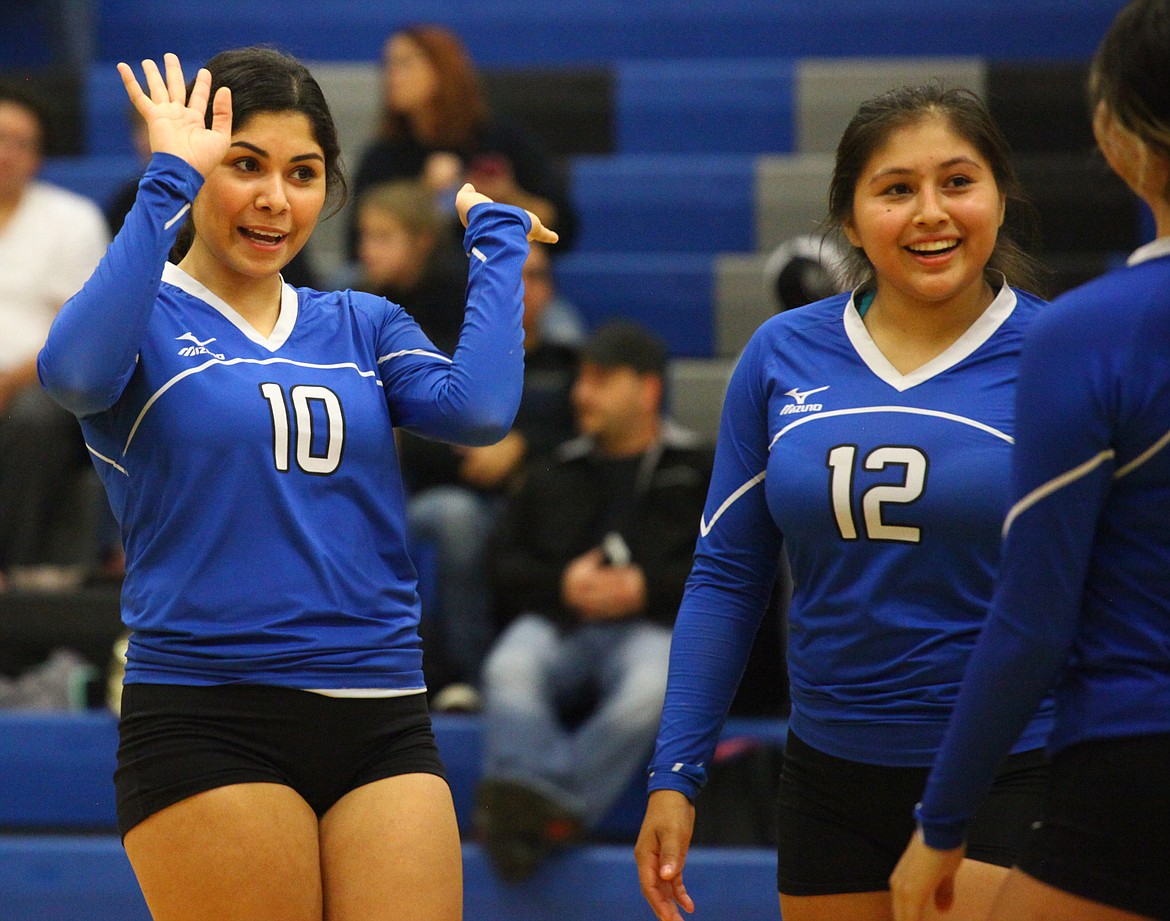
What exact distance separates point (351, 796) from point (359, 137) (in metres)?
4.84

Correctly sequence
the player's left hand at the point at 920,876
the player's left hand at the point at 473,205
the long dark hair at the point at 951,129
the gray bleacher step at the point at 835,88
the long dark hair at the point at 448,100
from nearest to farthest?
1. the player's left hand at the point at 920,876
2. the long dark hair at the point at 951,129
3. the player's left hand at the point at 473,205
4. the long dark hair at the point at 448,100
5. the gray bleacher step at the point at 835,88

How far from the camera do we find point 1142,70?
150 centimetres

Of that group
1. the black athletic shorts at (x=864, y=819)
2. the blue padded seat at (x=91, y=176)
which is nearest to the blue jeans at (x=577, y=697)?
the black athletic shorts at (x=864, y=819)

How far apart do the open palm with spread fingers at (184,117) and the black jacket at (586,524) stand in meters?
2.31

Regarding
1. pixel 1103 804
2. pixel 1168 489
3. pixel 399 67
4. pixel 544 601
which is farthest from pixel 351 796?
pixel 399 67

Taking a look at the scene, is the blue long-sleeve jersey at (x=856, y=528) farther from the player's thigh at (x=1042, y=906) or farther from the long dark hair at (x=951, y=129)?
the player's thigh at (x=1042, y=906)

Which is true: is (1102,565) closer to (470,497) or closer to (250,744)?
(250,744)

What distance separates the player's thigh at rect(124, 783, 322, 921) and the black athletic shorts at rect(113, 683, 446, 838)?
0.08 feet

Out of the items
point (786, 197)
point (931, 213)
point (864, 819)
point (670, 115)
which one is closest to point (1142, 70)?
point (931, 213)

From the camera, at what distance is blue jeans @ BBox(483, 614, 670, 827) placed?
4.00 metres

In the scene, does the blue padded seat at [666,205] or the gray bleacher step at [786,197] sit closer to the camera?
the gray bleacher step at [786,197]

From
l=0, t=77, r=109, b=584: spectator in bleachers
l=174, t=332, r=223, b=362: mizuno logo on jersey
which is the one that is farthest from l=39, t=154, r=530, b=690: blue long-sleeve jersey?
l=0, t=77, r=109, b=584: spectator in bleachers

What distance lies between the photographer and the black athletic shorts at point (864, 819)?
1961 mm

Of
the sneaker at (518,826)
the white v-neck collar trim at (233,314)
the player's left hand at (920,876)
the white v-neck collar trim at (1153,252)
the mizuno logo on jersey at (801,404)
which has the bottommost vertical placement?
the sneaker at (518,826)
